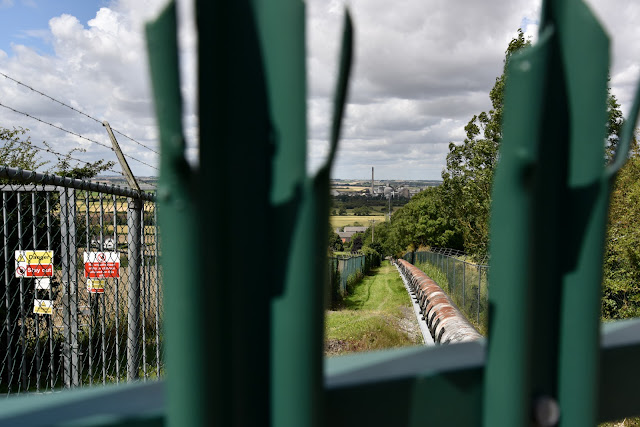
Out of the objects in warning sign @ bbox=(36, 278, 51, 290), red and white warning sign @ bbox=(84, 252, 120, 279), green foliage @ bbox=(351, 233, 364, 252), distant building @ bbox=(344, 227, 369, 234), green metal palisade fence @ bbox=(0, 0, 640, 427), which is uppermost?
green metal palisade fence @ bbox=(0, 0, 640, 427)

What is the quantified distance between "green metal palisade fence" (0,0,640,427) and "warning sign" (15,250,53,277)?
4147 mm

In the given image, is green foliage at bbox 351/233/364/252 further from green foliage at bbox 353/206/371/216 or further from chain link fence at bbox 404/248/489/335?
chain link fence at bbox 404/248/489/335

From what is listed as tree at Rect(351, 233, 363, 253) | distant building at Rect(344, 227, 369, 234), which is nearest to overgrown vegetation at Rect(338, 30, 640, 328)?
tree at Rect(351, 233, 363, 253)

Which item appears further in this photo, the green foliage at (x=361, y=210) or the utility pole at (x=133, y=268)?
the green foliage at (x=361, y=210)

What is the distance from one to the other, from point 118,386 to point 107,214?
4.71m

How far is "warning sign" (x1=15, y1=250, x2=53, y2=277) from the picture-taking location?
164 inches

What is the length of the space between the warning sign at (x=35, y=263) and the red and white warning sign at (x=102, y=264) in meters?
0.33

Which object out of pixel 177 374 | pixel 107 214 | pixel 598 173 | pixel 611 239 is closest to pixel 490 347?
pixel 598 173

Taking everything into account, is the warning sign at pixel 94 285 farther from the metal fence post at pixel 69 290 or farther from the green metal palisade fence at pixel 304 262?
the green metal palisade fence at pixel 304 262

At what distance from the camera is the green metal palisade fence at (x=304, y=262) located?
45 centimetres

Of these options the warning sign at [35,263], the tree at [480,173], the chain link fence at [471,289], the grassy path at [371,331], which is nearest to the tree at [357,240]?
the tree at [480,173]

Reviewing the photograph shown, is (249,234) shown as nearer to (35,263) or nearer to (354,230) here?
(35,263)

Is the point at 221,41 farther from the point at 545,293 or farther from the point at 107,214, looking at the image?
the point at 107,214

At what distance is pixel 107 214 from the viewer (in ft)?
16.1
